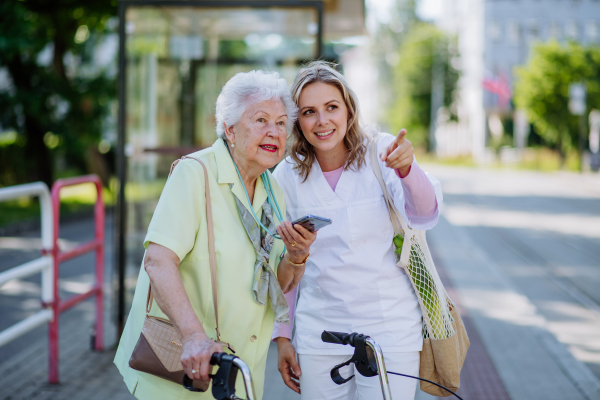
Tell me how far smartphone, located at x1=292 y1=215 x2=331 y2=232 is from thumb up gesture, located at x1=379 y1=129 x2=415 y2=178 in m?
0.31

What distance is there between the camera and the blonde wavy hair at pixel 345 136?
234 cm

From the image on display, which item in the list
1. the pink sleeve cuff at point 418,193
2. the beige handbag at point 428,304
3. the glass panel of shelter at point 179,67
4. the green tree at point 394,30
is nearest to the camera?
the pink sleeve cuff at point 418,193

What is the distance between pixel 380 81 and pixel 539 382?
5446cm

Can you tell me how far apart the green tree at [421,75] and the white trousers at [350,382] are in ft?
163

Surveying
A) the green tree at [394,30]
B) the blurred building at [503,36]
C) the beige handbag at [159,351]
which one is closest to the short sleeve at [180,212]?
the beige handbag at [159,351]

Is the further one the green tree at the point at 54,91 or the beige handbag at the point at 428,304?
the green tree at the point at 54,91

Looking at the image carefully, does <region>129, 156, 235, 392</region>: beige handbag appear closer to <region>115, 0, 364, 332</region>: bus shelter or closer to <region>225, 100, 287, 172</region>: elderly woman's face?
<region>225, 100, 287, 172</region>: elderly woman's face

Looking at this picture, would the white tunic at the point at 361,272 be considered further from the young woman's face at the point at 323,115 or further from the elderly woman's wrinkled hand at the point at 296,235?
the elderly woman's wrinkled hand at the point at 296,235

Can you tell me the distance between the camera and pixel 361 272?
2.29m

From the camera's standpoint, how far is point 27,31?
39.4 ft

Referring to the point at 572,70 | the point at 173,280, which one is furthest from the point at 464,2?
the point at 173,280

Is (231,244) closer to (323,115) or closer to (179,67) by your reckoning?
(323,115)

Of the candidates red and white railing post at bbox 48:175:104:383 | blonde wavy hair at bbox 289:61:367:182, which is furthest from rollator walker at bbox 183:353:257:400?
red and white railing post at bbox 48:175:104:383

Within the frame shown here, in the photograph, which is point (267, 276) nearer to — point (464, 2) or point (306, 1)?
point (306, 1)
